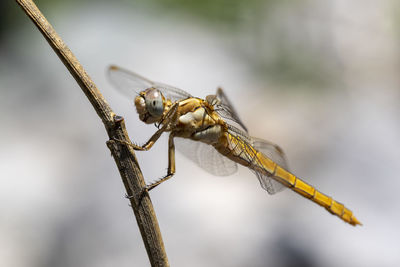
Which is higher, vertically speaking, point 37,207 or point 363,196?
point 363,196

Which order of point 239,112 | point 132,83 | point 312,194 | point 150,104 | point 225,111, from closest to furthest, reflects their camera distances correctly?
point 150,104 < point 132,83 < point 225,111 < point 312,194 < point 239,112

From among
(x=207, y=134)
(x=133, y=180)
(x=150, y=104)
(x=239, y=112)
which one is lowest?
(x=133, y=180)

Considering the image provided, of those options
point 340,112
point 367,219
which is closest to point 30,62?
point 340,112

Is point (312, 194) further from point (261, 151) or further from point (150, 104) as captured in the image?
point (150, 104)

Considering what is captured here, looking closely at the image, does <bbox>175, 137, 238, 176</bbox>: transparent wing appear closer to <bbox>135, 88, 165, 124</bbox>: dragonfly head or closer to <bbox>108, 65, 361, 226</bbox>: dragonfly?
<bbox>108, 65, 361, 226</bbox>: dragonfly

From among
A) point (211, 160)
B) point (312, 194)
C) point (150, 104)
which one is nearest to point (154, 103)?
point (150, 104)

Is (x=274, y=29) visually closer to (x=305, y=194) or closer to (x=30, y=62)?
(x=30, y=62)
